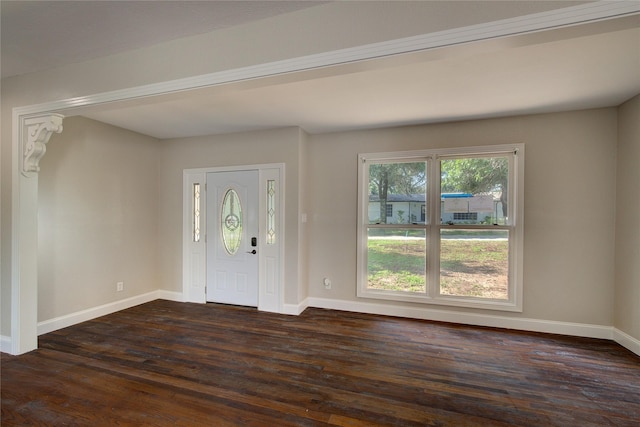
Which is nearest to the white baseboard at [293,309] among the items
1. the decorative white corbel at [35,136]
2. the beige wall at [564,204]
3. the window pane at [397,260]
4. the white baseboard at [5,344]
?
the window pane at [397,260]

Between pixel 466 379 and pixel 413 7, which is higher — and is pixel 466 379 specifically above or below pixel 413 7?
below

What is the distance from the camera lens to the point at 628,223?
284cm

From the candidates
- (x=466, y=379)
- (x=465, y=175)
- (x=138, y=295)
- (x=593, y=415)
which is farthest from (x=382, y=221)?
(x=138, y=295)

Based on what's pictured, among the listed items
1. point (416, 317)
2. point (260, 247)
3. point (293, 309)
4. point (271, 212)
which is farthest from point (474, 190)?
point (260, 247)

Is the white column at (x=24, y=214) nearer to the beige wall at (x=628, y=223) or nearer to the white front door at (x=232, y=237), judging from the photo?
the white front door at (x=232, y=237)

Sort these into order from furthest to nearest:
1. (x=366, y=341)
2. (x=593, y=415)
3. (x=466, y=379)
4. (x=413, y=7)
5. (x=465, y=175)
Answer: (x=465, y=175) → (x=366, y=341) → (x=466, y=379) → (x=593, y=415) → (x=413, y=7)

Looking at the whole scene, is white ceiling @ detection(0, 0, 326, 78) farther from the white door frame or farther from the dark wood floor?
the dark wood floor

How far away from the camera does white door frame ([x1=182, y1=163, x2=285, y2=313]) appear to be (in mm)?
3867

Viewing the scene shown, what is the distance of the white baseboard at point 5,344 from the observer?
8.68 ft

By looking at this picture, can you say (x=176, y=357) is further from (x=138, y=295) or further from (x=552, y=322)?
(x=552, y=322)

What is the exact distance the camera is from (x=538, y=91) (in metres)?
2.66

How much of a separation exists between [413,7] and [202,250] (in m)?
4.08

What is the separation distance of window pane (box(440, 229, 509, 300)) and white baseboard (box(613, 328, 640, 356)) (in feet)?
3.43

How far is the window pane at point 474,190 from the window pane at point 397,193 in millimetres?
279
